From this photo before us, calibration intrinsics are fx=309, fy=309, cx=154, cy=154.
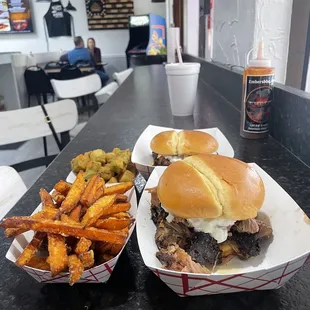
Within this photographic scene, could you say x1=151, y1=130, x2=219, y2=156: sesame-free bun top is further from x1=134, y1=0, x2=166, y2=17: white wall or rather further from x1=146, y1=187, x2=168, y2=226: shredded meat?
x1=134, y1=0, x2=166, y2=17: white wall

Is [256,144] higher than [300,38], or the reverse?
[300,38]

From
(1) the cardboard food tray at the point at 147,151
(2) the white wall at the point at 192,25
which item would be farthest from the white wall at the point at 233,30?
(2) the white wall at the point at 192,25

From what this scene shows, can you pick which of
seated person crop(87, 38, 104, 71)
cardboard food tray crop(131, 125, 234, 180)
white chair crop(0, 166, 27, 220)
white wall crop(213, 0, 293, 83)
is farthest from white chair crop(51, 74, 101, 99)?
seated person crop(87, 38, 104, 71)

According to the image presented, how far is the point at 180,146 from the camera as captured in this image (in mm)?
799

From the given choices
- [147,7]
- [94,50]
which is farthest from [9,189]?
[147,7]

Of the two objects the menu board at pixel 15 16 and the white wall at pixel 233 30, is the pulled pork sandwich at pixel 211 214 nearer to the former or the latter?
→ the white wall at pixel 233 30

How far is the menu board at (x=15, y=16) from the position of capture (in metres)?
6.97

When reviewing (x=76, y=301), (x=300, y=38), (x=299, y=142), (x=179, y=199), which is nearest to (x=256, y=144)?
(x=299, y=142)

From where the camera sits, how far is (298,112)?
90 centimetres

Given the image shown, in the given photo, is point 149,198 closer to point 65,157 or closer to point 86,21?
point 65,157

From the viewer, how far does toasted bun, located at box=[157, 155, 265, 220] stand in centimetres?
45

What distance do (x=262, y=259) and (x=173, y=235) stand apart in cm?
14

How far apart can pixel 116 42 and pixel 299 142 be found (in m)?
7.14

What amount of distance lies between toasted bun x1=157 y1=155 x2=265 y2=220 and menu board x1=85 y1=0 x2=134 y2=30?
7322 mm
